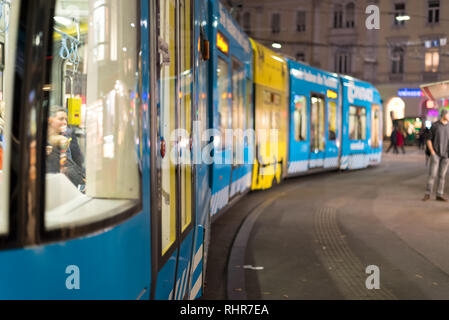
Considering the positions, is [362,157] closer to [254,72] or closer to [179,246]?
[254,72]

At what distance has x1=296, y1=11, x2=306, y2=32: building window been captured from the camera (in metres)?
51.5

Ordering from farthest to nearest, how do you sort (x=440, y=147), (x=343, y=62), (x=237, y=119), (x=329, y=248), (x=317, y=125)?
(x=343, y=62) < (x=317, y=125) < (x=440, y=147) < (x=237, y=119) < (x=329, y=248)

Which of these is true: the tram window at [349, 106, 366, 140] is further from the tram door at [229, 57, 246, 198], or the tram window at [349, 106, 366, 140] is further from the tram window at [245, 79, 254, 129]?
the tram door at [229, 57, 246, 198]

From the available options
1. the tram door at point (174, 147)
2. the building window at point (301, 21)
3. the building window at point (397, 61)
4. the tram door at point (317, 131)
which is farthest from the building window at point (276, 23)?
the tram door at point (174, 147)

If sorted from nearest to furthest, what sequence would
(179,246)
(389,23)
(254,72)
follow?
(179,246) < (254,72) < (389,23)

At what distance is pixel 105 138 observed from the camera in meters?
2.30

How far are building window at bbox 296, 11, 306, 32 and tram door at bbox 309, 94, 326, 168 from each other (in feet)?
119

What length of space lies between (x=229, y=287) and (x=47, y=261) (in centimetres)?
391

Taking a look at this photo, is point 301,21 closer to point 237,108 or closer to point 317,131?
point 317,131

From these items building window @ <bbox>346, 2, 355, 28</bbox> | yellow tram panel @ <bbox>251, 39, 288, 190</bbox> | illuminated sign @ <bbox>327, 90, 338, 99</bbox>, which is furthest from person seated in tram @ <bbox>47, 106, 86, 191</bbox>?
building window @ <bbox>346, 2, 355, 28</bbox>

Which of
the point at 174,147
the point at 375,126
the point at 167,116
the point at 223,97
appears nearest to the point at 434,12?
the point at 375,126

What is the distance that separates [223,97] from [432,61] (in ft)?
135

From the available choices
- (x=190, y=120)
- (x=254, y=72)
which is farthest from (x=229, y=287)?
(x=254, y=72)

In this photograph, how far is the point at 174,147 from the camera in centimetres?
311
